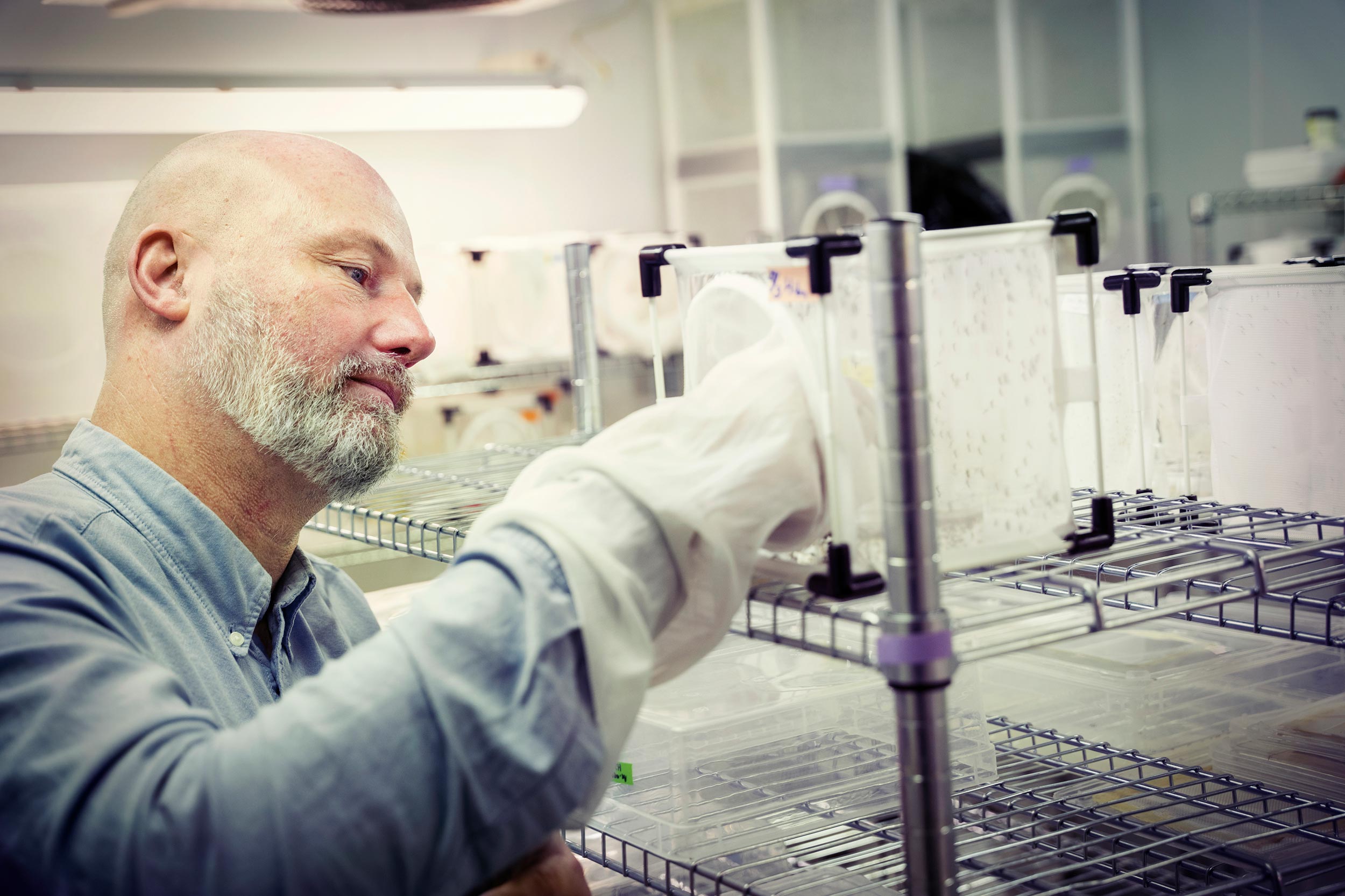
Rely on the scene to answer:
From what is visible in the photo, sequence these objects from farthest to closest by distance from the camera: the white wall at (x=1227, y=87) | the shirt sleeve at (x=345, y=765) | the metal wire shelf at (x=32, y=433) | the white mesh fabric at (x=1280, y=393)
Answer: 1. the white wall at (x=1227, y=87)
2. the metal wire shelf at (x=32, y=433)
3. the white mesh fabric at (x=1280, y=393)
4. the shirt sleeve at (x=345, y=765)

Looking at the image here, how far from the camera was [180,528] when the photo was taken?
3.14ft

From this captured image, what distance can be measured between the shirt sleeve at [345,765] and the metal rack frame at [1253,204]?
341cm

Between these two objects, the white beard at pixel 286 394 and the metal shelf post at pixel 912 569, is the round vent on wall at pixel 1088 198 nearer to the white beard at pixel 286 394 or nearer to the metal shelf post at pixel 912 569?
the white beard at pixel 286 394

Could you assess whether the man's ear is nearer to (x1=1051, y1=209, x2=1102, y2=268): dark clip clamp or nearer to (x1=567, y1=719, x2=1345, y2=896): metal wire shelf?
(x1=567, y1=719, x2=1345, y2=896): metal wire shelf

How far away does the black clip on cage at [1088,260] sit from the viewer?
28.3 inches

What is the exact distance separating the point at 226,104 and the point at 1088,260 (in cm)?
267

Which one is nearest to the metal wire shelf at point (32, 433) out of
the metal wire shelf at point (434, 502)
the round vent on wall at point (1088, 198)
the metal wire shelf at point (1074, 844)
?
the metal wire shelf at point (434, 502)

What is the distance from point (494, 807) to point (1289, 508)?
0.62 meters

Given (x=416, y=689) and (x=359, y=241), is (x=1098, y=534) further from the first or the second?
(x=359, y=241)

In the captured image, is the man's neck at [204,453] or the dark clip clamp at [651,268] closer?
the dark clip clamp at [651,268]

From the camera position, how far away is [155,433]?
100 centimetres

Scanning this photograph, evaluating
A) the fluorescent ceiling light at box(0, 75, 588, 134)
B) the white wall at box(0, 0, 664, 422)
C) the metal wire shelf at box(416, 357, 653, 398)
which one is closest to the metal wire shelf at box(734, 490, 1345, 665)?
the fluorescent ceiling light at box(0, 75, 588, 134)

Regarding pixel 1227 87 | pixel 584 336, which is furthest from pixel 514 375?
pixel 1227 87

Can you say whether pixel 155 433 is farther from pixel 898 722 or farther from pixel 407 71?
pixel 407 71
